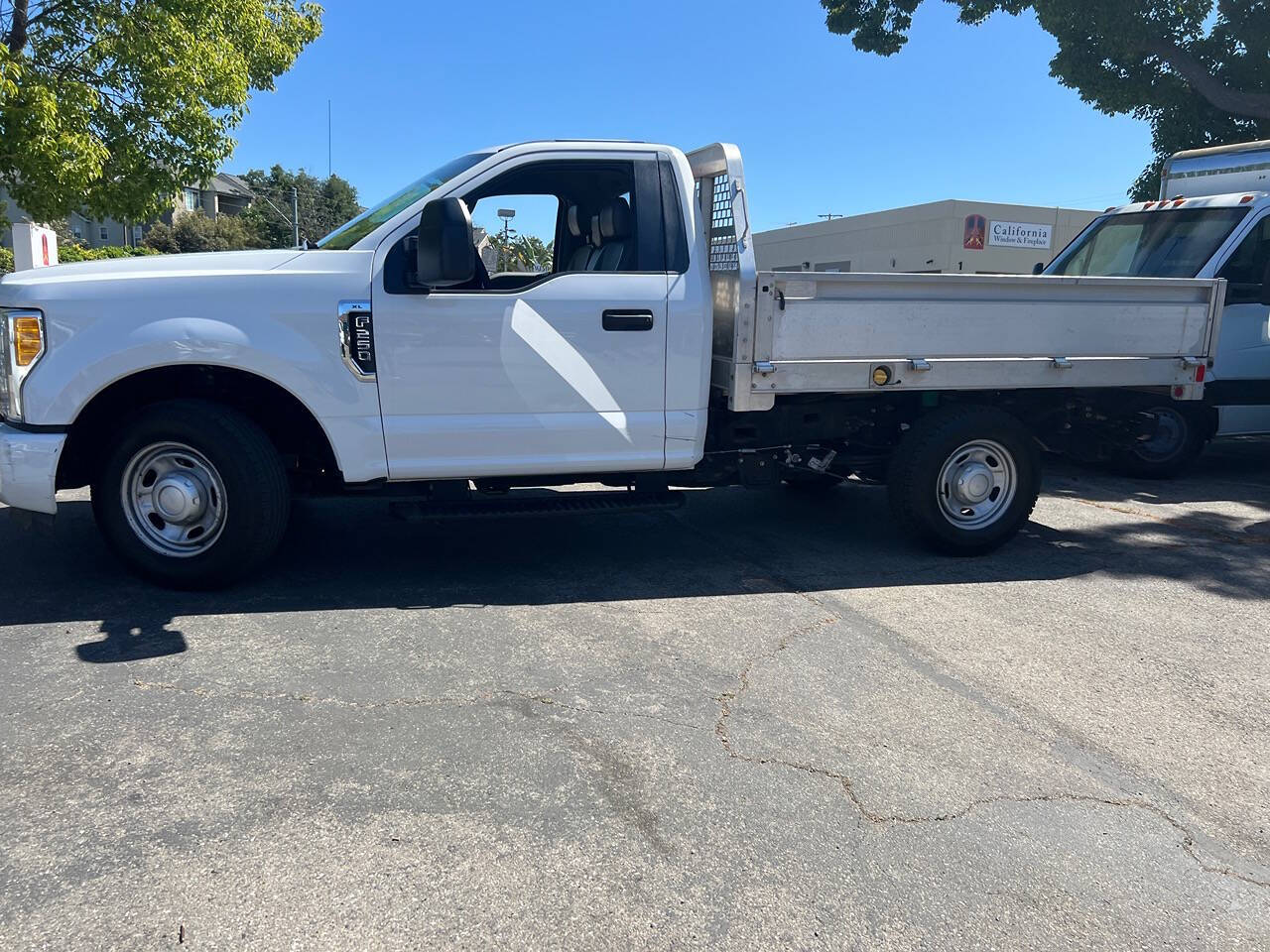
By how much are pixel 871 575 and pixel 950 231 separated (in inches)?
963

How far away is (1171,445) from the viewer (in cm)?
831

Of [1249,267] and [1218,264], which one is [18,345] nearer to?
[1218,264]

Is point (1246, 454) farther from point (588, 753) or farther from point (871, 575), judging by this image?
point (588, 753)

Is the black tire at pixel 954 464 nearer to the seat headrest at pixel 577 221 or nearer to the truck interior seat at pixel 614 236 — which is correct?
the truck interior seat at pixel 614 236

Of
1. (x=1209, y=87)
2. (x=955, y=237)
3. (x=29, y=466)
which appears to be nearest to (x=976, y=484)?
(x=29, y=466)

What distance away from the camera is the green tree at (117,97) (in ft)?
31.0

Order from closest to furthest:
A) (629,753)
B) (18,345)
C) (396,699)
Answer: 1. (629,753)
2. (396,699)
3. (18,345)

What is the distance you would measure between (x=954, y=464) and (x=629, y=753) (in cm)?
319

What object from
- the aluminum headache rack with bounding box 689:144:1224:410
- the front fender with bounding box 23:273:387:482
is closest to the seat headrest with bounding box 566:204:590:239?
the aluminum headache rack with bounding box 689:144:1224:410

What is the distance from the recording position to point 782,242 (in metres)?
35.6

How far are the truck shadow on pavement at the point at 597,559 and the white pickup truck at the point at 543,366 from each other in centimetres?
28

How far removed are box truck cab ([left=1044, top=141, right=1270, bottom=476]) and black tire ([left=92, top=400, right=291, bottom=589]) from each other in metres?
6.95

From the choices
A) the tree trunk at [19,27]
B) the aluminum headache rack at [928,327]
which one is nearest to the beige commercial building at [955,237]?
the tree trunk at [19,27]

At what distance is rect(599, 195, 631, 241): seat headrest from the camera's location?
16.5 ft
